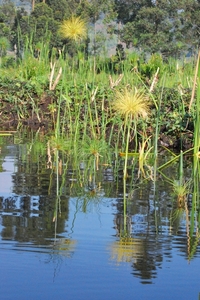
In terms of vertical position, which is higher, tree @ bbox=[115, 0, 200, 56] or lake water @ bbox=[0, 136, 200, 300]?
tree @ bbox=[115, 0, 200, 56]

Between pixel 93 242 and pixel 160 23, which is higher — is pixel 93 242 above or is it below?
below

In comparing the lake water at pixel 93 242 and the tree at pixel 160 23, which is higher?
the tree at pixel 160 23

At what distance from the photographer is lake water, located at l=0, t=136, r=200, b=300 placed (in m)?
2.87

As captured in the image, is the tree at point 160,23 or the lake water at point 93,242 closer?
the lake water at point 93,242

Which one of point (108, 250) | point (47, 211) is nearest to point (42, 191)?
point (47, 211)

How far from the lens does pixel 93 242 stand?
3.57 m

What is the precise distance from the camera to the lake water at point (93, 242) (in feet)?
9.41

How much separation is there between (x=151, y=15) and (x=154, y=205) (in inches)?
1491

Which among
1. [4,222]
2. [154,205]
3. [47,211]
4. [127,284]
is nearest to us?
[127,284]

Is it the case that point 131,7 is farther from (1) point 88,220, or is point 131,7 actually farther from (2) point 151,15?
(1) point 88,220

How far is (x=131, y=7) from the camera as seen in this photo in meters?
43.4

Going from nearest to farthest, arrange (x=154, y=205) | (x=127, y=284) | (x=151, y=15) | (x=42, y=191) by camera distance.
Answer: (x=127, y=284) < (x=154, y=205) < (x=42, y=191) < (x=151, y=15)

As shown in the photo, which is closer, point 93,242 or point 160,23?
point 93,242

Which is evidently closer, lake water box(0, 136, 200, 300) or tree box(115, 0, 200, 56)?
lake water box(0, 136, 200, 300)
